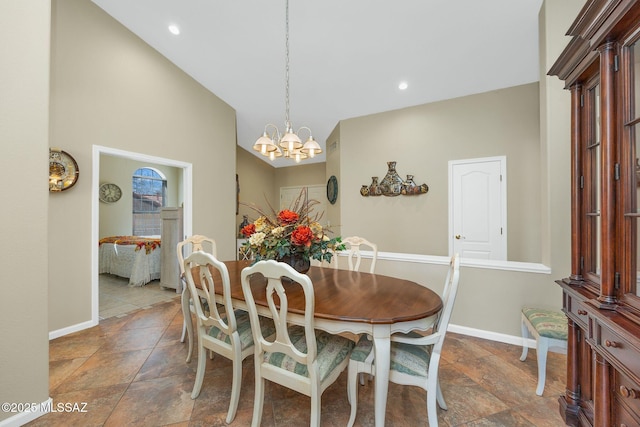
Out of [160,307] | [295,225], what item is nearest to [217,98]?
[160,307]

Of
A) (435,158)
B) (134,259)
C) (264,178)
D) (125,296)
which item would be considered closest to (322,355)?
(435,158)

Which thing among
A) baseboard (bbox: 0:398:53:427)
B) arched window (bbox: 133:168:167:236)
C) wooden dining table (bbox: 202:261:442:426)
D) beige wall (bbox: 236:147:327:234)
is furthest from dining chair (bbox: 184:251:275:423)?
arched window (bbox: 133:168:167:236)

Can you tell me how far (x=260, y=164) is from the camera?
6812mm

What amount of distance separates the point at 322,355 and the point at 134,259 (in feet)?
14.2

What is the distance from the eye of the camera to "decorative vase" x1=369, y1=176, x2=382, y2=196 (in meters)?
4.28

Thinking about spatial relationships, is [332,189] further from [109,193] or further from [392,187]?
[109,193]

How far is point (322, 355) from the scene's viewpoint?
4.84 feet

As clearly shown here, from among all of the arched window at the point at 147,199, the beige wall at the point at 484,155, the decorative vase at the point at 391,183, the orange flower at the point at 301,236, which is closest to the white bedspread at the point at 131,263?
the arched window at the point at 147,199

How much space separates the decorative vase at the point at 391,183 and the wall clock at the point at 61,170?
13.1ft

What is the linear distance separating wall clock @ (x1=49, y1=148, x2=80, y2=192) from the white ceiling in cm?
189

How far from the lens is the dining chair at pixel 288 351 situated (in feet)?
4.17

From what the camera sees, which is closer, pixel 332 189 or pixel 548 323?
pixel 548 323

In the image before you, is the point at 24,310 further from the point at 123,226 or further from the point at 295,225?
the point at 123,226

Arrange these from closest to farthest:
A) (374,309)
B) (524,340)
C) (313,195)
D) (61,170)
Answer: (374,309)
(524,340)
(61,170)
(313,195)
